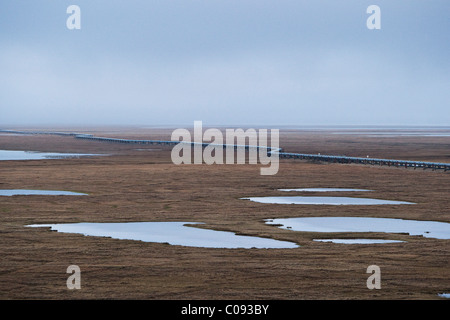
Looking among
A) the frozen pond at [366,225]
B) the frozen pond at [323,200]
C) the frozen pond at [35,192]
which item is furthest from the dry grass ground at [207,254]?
the frozen pond at [323,200]

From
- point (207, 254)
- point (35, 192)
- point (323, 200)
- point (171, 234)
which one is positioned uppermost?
point (35, 192)

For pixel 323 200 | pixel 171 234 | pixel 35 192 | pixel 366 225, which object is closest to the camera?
pixel 171 234

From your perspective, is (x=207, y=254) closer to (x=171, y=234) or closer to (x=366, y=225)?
(x=171, y=234)

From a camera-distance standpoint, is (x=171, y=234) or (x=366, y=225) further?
(x=366, y=225)

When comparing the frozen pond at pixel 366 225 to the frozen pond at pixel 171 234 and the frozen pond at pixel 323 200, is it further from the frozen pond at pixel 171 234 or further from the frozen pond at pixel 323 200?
the frozen pond at pixel 323 200

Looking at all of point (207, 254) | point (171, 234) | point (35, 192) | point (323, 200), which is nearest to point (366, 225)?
point (171, 234)
